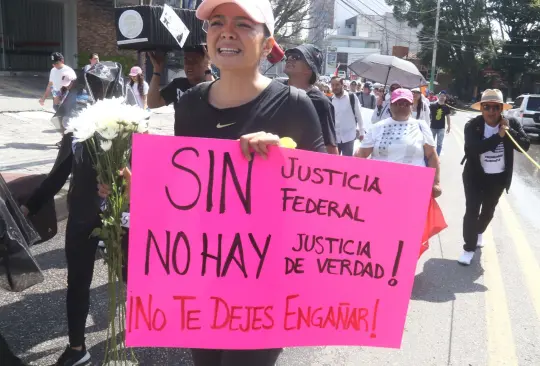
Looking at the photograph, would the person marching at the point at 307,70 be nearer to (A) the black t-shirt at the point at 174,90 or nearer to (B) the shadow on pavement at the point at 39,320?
(A) the black t-shirt at the point at 174,90

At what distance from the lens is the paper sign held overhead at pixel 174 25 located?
137 inches

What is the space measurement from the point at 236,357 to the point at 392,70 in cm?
865

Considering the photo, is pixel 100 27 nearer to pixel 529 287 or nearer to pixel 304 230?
pixel 529 287

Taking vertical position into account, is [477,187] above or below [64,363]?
above

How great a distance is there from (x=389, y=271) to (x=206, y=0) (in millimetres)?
1207

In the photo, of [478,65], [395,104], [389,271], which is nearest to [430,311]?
[395,104]

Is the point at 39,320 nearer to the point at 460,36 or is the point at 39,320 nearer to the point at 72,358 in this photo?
the point at 72,358

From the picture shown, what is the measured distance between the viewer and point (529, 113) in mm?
18578

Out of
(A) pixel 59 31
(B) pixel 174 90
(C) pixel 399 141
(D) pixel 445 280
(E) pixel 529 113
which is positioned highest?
(A) pixel 59 31

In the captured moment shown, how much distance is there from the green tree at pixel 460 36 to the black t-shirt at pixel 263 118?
5140 cm

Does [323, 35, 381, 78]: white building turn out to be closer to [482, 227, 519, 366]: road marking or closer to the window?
the window

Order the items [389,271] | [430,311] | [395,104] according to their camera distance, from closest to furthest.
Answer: [389,271] < [430,311] < [395,104]

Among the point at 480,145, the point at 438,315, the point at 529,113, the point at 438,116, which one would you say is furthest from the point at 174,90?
the point at 529,113

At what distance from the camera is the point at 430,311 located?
163 inches
